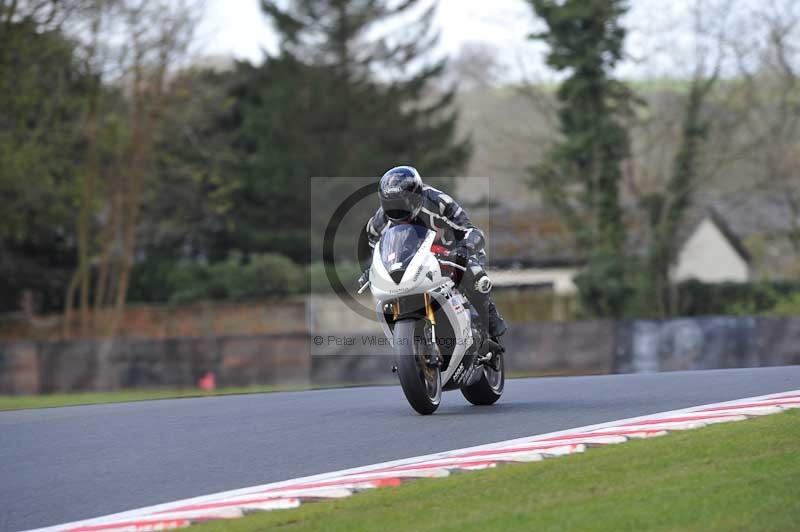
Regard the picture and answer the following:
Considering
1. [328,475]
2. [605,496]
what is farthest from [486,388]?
[605,496]

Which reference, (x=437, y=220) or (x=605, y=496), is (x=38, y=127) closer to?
(x=437, y=220)

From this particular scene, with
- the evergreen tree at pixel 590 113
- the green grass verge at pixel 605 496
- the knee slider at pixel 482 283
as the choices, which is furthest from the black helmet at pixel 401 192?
the evergreen tree at pixel 590 113

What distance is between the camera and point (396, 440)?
26.4 ft

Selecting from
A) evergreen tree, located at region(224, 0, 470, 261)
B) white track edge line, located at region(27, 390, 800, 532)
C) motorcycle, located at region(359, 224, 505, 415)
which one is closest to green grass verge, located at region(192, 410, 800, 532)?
white track edge line, located at region(27, 390, 800, 532)

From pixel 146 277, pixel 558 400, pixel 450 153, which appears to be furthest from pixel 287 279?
pixel 558 400

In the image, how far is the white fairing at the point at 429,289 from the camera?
28.7 feet

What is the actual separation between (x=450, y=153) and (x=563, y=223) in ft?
48.4

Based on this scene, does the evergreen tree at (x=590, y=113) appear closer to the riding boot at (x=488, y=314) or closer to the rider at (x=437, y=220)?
the riding boot at (x=488, y=314)

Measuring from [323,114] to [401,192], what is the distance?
39209mm

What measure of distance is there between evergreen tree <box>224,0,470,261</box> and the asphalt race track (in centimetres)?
3569

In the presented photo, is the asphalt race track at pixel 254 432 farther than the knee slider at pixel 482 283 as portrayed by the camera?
No

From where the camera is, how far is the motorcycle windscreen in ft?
28.7

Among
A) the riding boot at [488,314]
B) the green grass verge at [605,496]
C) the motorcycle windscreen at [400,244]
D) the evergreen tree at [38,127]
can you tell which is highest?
the evergreen tree at [38,127]

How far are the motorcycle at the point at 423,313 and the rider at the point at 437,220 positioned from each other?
10 centimetres
